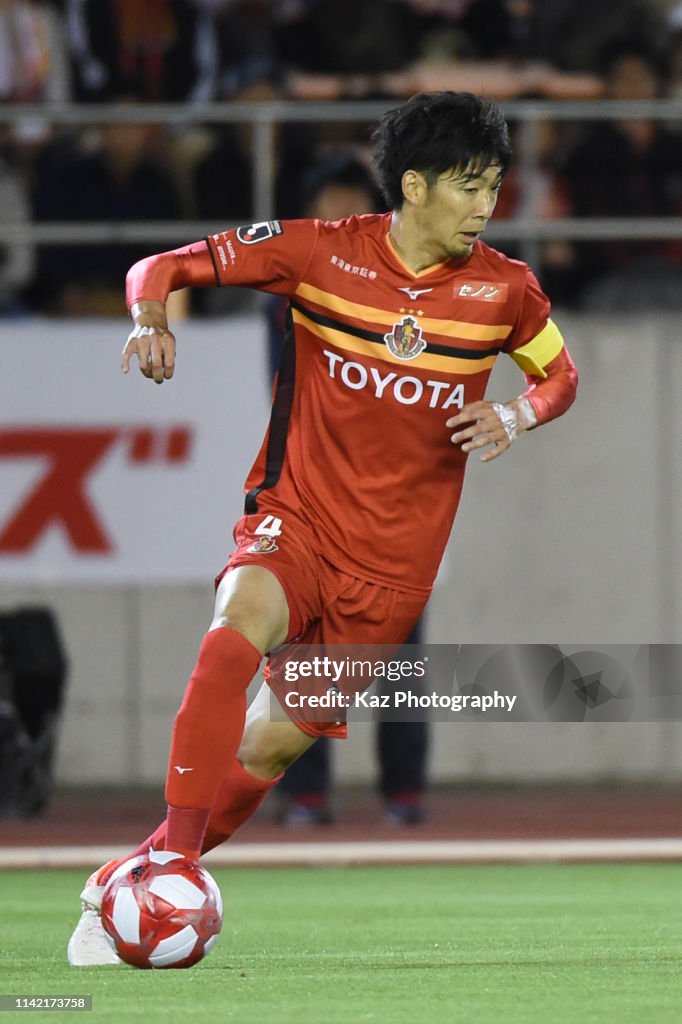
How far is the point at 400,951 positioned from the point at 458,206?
1932 millimetres

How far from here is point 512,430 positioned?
192 inches

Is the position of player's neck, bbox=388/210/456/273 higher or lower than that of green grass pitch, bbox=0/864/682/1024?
higher

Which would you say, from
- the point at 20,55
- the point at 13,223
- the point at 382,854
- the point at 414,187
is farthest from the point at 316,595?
the point at 20,55

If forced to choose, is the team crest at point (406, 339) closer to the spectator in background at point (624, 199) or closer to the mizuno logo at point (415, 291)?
A: the mizuno logo at point (415, 291)

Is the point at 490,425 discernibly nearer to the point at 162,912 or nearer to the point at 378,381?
the point at 378,381

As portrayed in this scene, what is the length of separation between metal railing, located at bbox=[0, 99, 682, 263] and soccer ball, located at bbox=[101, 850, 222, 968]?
20.6ft

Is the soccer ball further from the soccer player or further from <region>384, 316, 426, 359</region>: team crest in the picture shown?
<region>384, 316, 426, 359</region>: team crest

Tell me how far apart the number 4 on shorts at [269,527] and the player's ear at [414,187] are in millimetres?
891

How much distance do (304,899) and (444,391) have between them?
2.32 meters

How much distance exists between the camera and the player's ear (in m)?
4.98

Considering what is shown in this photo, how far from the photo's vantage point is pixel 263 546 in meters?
4.88

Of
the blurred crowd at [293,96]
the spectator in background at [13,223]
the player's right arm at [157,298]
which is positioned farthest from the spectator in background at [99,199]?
the player's right arm at [157,298]

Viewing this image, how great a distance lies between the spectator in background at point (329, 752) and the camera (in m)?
8.56

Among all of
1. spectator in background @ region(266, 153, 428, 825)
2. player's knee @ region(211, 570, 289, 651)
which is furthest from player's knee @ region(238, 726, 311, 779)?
spectator in background @ region(266, 153, 428, 825)
